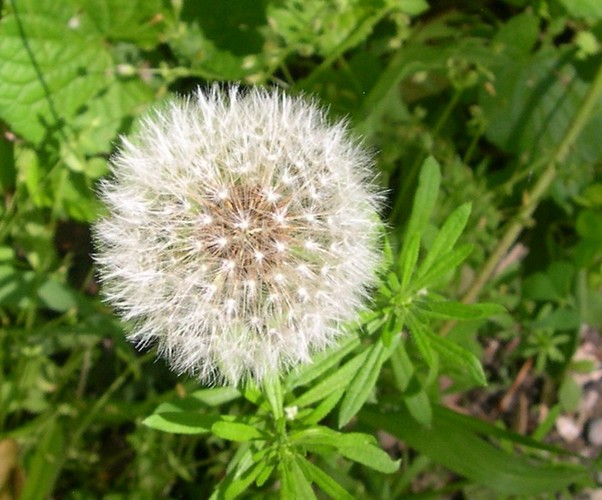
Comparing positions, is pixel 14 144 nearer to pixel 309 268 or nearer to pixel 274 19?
pixel 274 19

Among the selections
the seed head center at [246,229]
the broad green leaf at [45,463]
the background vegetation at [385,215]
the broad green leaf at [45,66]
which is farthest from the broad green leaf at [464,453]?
the broad green leaf at [45,66]

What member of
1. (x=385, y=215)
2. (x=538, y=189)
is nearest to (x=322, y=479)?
(x=385, y=215)

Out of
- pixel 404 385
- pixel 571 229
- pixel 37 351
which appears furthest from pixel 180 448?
pixel 571 229

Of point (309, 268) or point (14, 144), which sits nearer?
point (309, 268)

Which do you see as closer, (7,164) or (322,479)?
(322,479)

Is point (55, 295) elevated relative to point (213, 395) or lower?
lower

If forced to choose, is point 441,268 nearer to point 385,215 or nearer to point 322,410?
point 322,410
